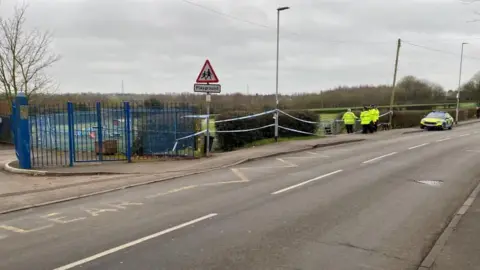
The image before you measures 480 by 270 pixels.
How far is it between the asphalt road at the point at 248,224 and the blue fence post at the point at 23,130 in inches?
184

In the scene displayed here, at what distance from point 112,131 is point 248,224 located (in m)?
9.36

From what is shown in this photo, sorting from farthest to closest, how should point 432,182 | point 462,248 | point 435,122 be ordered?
point 435,122
point 432,182
point 462,248

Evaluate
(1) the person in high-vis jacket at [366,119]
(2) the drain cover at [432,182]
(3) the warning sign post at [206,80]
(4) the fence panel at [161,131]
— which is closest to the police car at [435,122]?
(1) the person in high-vis jacket at [366,119]

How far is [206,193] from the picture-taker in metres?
9.61

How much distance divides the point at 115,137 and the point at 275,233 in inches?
401

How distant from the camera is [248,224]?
277 inches

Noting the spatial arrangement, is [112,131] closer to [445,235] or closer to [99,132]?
[99,132]

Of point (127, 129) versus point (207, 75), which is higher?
point (207, 75)

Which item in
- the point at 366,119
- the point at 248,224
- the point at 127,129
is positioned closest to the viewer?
the point at 248,224

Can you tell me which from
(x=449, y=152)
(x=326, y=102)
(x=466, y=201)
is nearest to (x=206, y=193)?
(x=466, y=201)

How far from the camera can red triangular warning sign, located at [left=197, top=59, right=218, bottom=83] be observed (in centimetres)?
1488

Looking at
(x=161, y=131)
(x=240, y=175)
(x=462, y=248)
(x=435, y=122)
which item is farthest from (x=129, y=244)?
(x=435, y=122)

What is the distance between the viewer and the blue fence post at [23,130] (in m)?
12.7

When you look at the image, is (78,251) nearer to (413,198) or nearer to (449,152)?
(413,198)
